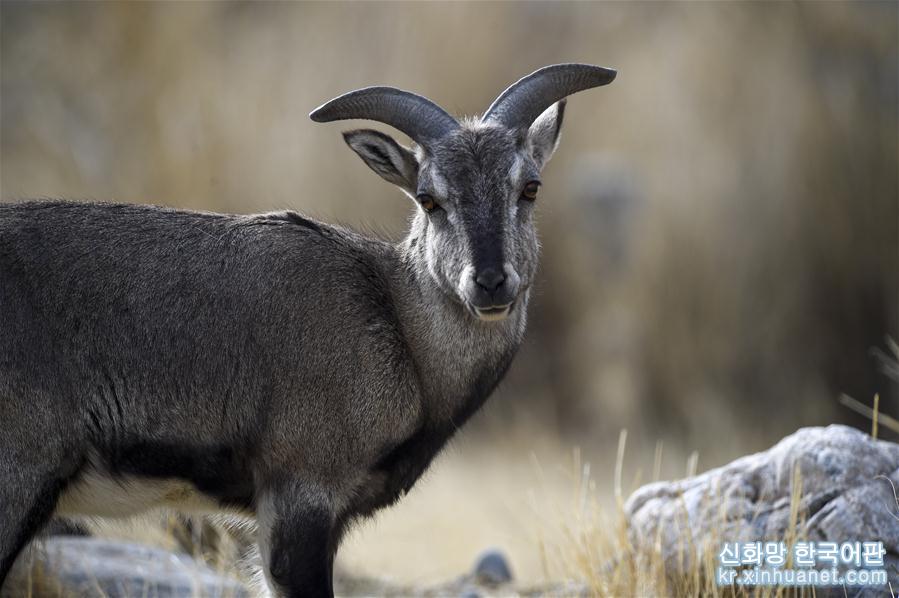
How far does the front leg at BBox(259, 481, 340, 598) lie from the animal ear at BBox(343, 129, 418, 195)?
210 centimetres

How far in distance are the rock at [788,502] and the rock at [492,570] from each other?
8.28 ft

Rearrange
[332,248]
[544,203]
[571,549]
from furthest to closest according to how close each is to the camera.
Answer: [544,203] → [571,549] → [332,248]

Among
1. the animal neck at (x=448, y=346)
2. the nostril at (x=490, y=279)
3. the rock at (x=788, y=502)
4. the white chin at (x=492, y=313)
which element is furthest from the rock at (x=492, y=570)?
the nostril at (x=490, y=279)

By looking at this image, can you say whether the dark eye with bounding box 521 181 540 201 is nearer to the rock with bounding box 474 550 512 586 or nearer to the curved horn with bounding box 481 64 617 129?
the curved horn with bounding box 481 64 617 129

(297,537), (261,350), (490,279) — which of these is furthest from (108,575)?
(490,279)

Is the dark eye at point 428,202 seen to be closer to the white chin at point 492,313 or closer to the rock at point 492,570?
the white chin at point 492,313

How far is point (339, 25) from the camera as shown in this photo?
19.2m

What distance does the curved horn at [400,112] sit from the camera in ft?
26.3

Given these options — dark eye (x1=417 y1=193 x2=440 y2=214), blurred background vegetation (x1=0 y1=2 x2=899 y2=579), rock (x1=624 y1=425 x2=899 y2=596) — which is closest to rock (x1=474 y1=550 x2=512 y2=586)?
rock (x1=624 y1=425 x2=899 y2=596)

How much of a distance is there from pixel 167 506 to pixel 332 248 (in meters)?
1.82

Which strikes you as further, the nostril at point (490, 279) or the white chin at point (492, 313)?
the white chin at point (492, 313)

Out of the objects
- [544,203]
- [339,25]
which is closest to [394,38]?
[339,25]

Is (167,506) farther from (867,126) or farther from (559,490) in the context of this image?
(867,126)

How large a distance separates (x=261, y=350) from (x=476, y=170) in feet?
5.42
